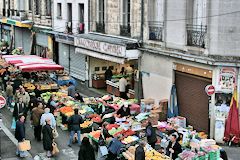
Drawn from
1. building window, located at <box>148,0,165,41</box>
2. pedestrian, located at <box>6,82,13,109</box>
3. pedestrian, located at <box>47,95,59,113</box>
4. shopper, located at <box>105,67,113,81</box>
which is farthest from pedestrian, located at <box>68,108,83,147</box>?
shopper, located at <box>105,67,113,81</box>

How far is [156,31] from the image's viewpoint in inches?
883

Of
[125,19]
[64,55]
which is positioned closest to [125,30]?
[125,19]

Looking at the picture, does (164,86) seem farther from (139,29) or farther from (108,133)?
(108,133)

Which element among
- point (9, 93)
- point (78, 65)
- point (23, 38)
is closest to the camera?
point (9, 93)

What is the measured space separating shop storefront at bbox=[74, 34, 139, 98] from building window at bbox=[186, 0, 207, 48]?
14.3 feet

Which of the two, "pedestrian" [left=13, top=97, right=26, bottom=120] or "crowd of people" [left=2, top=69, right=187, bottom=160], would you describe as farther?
"pedestrian" [left=13, top=97, right=26, bottom=120]

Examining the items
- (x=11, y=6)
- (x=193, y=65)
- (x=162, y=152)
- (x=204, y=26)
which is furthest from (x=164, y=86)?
(x=11, y=6)

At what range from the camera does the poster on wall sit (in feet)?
59.6

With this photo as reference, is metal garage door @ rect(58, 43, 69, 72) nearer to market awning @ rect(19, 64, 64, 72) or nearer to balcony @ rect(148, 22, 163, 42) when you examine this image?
market awning @ rect(19, 64, 64, 72)

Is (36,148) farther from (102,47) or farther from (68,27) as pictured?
(68,27)

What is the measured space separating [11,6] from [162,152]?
35.3 meters

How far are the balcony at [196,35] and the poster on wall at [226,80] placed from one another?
1.52m

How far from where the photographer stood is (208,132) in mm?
19172

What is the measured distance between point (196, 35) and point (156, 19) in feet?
11.9
